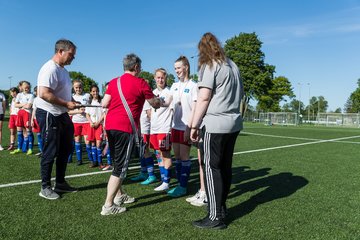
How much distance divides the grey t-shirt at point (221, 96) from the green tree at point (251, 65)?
55.2 metres

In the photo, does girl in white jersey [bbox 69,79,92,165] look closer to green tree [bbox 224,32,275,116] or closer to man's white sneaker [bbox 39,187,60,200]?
man's white sneaker [bbox 39,187,60,200]

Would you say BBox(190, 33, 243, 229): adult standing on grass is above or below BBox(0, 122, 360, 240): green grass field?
above

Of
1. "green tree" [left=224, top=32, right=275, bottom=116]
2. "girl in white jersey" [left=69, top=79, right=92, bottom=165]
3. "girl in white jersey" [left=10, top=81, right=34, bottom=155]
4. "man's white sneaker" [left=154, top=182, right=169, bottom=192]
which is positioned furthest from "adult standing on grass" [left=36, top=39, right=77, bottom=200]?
"green tree" [left=224, top=32, right=275, bottom=116]

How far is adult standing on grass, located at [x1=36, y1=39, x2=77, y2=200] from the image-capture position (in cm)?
453

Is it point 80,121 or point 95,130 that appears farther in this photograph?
point 80,121

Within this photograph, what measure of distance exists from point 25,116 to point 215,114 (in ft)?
25.0

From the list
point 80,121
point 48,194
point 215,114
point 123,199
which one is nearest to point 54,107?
point 48,194

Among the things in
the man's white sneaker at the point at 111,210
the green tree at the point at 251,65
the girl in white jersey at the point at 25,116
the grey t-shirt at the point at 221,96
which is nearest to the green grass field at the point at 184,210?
the man's white sneaker at the point at 111,210

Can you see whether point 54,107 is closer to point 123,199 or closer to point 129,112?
point 129,112

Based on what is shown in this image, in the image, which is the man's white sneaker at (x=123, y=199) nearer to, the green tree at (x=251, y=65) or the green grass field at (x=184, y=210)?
the green grass field at (x=184, y=210)

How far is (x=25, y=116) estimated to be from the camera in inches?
364

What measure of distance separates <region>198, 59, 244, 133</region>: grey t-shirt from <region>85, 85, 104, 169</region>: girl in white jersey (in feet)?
13.9

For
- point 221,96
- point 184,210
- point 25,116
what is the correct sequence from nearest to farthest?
1. point 221,96
2. point 184,210
3. point 25,116

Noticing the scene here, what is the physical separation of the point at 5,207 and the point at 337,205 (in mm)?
4721
